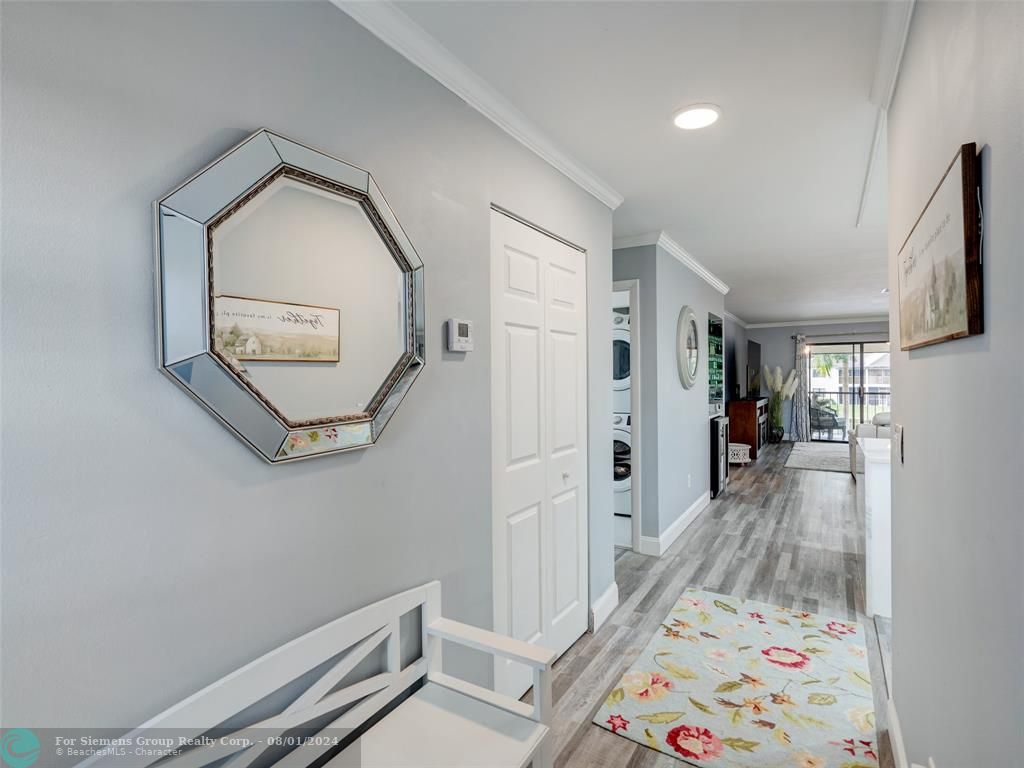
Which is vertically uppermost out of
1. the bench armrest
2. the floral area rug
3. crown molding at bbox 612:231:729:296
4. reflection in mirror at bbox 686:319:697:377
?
crown molding at bbox 612:231:729:296

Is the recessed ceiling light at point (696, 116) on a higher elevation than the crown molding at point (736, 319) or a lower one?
lower

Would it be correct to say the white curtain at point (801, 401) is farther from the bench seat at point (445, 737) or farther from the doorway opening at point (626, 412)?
the bench seat at point (445, 737)

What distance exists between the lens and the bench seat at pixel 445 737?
4.18 ft

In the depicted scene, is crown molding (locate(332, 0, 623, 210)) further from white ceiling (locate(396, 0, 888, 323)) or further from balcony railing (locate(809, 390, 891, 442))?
balcony railing (locate(809, 390, 891, 442))

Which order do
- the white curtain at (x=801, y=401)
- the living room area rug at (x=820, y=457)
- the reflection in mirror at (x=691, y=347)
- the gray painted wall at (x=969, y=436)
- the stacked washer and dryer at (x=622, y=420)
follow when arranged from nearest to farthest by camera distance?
the gray painted wall at (x=969, y=436), the stacked washer and dryer at (x=622, y=420), the reflection in mirror at (x=691, y=347), the living room area rug at (x=820, y=457), the white curtain at (x=801, y=401)

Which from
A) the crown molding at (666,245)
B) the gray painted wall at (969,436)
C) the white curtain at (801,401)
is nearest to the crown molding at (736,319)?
the white curtain at (801,401)

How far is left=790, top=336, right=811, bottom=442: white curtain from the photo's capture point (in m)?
10.4

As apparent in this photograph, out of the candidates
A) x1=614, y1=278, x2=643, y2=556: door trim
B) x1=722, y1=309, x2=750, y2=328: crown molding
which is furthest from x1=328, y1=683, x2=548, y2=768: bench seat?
x1=722, y1=309, x2=750, y2=328: crown molding

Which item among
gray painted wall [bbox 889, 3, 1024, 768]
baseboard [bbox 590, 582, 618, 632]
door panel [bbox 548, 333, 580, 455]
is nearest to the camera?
gray painted wall [bbox 889, 3, 1024, 768]

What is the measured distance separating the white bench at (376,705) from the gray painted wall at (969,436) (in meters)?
0.93

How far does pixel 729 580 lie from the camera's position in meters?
3.52

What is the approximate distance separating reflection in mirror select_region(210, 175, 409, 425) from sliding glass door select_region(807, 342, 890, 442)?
11088 millimetres

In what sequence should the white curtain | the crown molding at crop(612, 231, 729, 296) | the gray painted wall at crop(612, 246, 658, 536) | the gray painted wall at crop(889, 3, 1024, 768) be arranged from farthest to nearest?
the white curtain → the gray painted wall at crop(612, 246, 658, 536) → the crown molding at crop(612, 231, 729, 296) → the gray painted wall at crop(889, 3, 1024, 768)

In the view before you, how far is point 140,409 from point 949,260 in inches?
60.4
